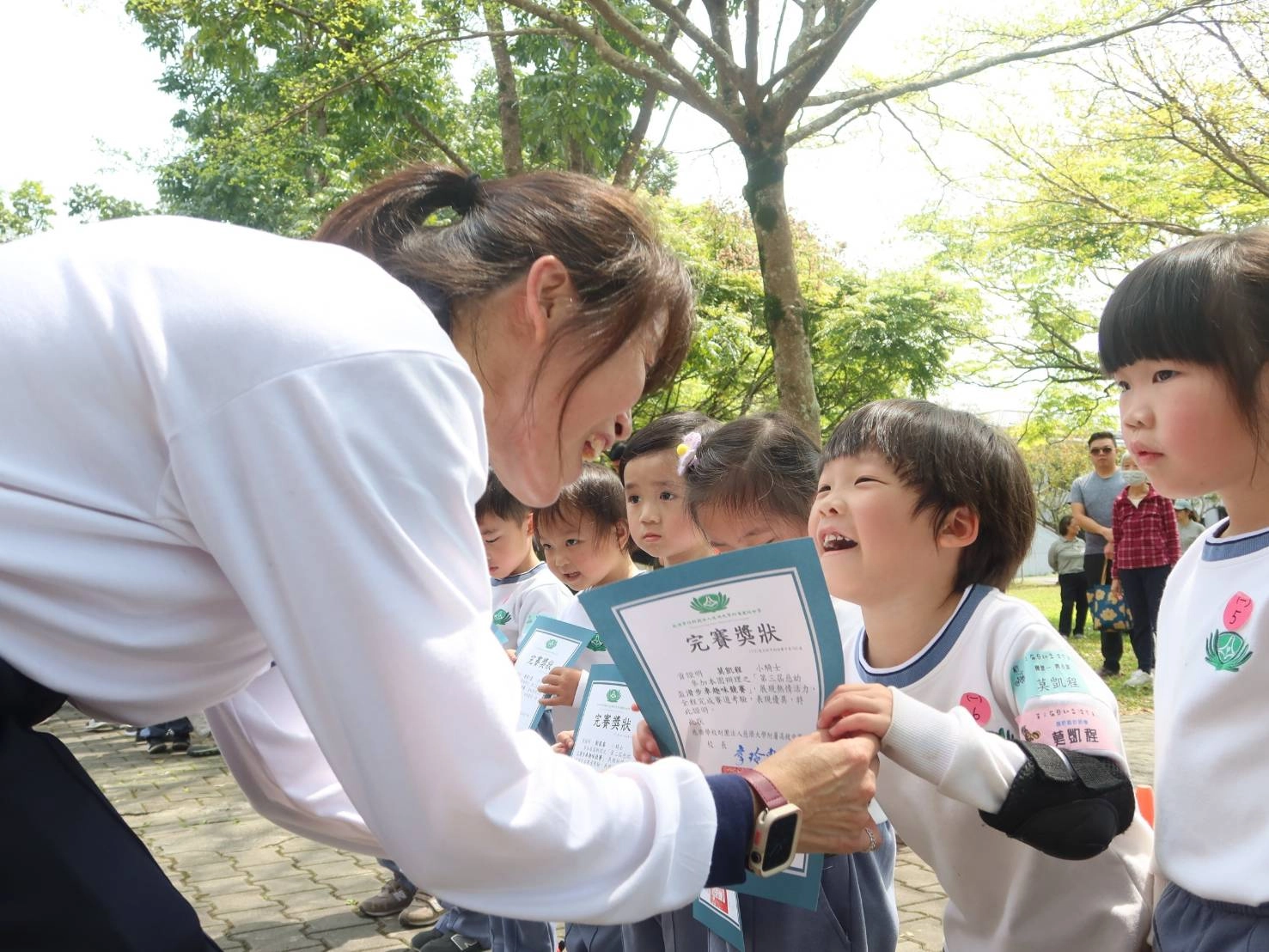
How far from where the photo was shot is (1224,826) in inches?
62.4

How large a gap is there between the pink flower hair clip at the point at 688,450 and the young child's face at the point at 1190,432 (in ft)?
4.18

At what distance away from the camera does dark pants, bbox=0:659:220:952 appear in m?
1.10

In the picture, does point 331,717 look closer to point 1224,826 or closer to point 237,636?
point 237,636

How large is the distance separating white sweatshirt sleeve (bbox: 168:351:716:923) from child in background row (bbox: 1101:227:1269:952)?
958 millimetres

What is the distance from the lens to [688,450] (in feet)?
9.75

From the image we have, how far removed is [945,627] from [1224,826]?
1.71 feet

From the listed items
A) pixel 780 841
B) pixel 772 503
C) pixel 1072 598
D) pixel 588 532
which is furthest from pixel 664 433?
pixel 1072 598

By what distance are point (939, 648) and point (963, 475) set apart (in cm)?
35

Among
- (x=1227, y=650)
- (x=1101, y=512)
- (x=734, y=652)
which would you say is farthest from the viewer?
(x=1101, y=512)

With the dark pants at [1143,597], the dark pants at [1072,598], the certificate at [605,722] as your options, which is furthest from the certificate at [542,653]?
the dark pants at [1072,598]

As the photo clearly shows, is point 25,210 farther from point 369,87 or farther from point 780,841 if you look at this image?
point 780,841

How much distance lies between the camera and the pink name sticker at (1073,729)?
1.61 meters

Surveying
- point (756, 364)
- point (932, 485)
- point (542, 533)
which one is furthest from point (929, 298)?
point (932, 485)

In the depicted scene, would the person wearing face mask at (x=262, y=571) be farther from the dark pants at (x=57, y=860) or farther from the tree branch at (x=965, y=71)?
the tree branch at (x=965, y=71)
